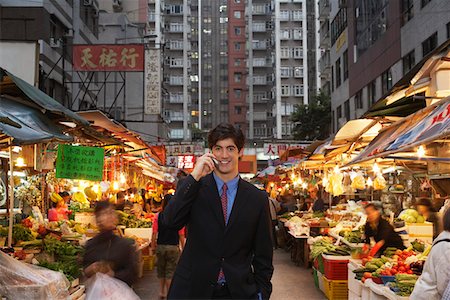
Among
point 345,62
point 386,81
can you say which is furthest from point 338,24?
point 386,81

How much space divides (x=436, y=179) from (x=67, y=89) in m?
16.2

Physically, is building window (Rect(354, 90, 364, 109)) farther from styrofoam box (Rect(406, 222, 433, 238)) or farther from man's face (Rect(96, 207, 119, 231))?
man's face (Rect(96, 207, 119, 231))

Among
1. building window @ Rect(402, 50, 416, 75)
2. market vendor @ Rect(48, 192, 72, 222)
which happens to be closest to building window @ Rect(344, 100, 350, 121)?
building window @ Rect(402, 50, 416, 75)

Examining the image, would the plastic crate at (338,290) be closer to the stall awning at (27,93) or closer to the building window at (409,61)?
the stall awning at (27,93)

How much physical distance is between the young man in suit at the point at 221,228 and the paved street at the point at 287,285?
761cm

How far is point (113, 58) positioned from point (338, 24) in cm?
1965

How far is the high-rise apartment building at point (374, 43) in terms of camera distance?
1928 centimetres

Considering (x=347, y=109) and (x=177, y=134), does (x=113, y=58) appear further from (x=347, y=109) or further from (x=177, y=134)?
(x=177, y=134)

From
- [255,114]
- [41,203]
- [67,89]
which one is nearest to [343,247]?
[41,203]

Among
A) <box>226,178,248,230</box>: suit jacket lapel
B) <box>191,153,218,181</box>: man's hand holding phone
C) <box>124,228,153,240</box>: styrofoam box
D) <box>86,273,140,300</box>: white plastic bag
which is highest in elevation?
<box>191,153,218,181</box>: man's hand holding phone

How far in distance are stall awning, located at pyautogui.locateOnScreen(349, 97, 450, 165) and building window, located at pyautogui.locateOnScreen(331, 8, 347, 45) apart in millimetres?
25993

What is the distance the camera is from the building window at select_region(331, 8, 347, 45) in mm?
32375

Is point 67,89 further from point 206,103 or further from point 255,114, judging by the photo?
point 206,103

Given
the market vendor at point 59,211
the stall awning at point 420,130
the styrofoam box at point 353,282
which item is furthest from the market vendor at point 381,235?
the market vendor at point 59,211
